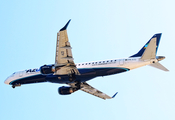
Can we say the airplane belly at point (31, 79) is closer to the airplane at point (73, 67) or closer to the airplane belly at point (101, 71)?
the airplane at point (73, 67)

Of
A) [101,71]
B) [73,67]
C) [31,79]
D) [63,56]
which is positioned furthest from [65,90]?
[63,56]

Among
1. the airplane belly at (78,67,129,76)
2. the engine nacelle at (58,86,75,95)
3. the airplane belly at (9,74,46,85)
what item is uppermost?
the airplane belly at (78,67,129,76)

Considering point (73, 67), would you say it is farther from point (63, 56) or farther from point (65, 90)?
point (65, 90)

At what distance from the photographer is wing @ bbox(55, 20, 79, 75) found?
33.6m

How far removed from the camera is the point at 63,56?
36.6m

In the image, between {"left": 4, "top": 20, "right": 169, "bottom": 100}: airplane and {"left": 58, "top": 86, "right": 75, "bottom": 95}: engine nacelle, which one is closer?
{"left": 4, "top": 20, "right": 169, "bottom": 100}: airplane

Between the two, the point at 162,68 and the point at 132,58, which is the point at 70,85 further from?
the point at 162,68

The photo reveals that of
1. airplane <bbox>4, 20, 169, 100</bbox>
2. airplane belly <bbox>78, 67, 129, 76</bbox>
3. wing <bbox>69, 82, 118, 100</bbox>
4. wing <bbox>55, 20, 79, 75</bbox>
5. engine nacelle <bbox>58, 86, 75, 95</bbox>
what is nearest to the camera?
wing <bbox>55, 20, 79, 75</bbox>

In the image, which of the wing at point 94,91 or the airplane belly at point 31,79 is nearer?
the airplane belly at point 31,79

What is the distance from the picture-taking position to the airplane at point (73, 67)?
117 feet

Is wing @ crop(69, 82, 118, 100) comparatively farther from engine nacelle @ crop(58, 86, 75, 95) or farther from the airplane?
engine nacelle @ crop(58, 86, 75, 95)

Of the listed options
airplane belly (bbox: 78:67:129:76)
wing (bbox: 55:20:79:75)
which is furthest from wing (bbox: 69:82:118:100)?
wing (bbox: 55:20:79:75)

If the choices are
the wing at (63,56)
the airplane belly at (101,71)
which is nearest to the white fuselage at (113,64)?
the airplane belly at (101,71)

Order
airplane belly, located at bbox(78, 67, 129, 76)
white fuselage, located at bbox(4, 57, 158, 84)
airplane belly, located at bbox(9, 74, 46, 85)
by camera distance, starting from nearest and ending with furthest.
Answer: white fuselage, located at bbox(4, 57, 158, 84), airplane belly, located at bbox(78, 67, 129, 76), airplane belly, located at bbox(9, 74, 46, 85)
